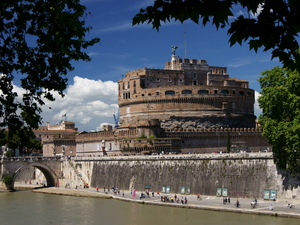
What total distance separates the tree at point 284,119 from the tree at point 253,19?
109 ft

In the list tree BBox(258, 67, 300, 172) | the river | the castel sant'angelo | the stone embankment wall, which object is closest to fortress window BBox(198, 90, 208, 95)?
the castel sant'angelo

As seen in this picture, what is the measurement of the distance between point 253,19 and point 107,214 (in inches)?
1521

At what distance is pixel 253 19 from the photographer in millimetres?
7551

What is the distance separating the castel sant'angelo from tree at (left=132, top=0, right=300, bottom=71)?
59.0 meters

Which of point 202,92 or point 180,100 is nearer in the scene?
point 180,100

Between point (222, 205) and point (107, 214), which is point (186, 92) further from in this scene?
point (107, 214)

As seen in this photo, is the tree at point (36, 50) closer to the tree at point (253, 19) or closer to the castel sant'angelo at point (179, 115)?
the tree at point (253, 19)

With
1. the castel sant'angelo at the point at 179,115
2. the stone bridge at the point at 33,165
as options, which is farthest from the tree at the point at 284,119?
the stone bridge at the point at 33,165

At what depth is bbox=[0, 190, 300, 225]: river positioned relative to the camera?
3794cm

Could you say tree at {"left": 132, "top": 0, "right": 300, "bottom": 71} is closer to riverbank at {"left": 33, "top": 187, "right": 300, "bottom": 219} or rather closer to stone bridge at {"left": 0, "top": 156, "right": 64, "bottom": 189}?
riverbank at {"left": 33, "top": 187, "right": 300, "bottom": 219}

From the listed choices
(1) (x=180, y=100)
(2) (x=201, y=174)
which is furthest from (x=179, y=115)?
(2) (x=201, y=174)

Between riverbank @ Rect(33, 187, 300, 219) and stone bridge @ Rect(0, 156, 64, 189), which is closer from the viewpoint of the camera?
riverbank @ Rect(33, 187, 300, 219)

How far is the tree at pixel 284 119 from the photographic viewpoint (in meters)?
40.8

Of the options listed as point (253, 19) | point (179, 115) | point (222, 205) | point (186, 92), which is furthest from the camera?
point (186, 92)
